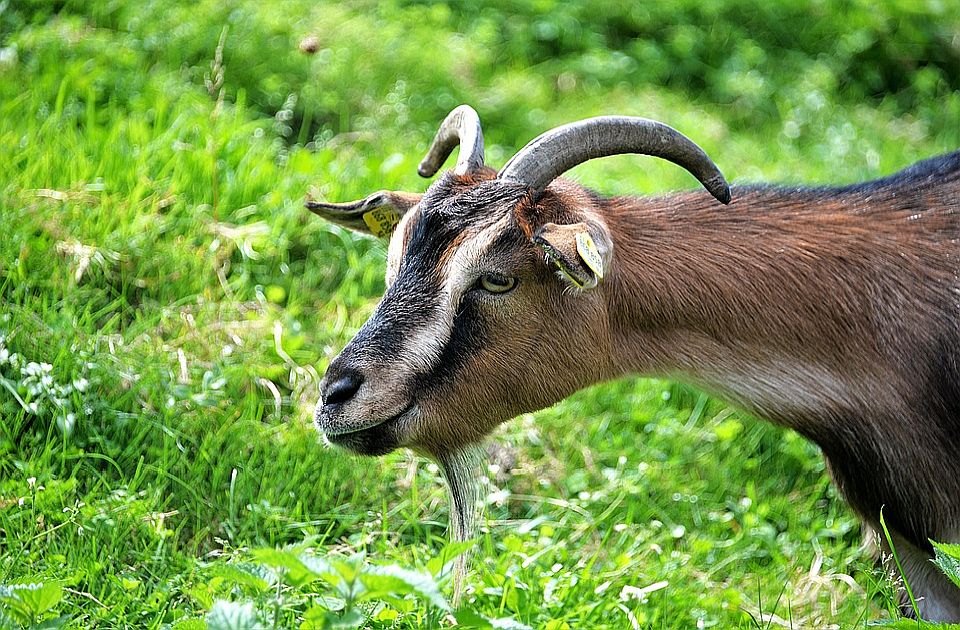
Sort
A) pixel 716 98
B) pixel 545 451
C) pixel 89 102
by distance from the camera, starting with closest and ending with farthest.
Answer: pixel 545 451, pixel 89 102, pixel 716 98

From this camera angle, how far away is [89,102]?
6164mm

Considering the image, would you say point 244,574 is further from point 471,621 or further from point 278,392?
point 278,392

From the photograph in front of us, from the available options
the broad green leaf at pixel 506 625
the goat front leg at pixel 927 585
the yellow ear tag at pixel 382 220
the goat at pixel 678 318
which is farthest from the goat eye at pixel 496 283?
the goat front leg at pixel 927 585

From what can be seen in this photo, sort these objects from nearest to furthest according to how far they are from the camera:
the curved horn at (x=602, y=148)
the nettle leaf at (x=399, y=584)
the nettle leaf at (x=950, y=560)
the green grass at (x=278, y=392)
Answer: the nettle leaf at (x=399, y=584) < the nettle leaf at (x=950, y=560) < the curved horn at (x=602, y=148) < the green grass at (x=278, y=392)

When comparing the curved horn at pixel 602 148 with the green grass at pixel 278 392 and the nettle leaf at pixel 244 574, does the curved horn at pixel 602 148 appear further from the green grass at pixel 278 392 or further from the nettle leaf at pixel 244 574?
the nettle leaf at pixel 244 574

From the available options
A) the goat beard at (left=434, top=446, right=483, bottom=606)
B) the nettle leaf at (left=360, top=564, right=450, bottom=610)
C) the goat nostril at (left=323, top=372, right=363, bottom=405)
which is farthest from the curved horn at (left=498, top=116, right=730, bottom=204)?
the nettle leaf at (left=360, top=564, right=450, bottom=610)

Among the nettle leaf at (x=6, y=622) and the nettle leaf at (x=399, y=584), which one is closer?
the nettle leaf at (x=399, y=584)

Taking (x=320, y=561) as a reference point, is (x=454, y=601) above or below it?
below

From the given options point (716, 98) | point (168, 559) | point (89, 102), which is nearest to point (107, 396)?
point (168, 559)

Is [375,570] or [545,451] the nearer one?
[375,570]

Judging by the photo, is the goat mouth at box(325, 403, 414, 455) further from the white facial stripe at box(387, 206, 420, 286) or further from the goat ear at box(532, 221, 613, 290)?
the goat ear at box(532, 221, 613, 290)

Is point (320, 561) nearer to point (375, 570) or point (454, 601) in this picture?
point (375, 570)

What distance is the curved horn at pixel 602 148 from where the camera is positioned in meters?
3.89

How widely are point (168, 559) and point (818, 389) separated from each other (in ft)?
7.98
